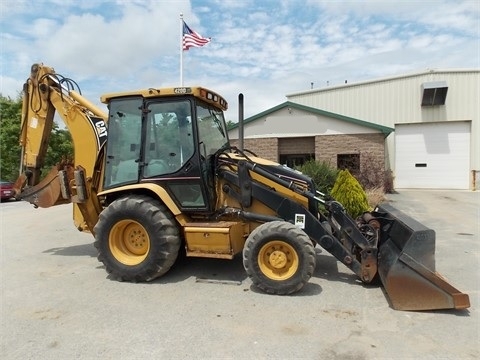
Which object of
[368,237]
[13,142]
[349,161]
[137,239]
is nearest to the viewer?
[368,237]

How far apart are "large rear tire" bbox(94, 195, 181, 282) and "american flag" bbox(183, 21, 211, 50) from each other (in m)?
11.8

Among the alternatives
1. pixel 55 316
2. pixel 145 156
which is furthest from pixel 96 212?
pixel 55 316

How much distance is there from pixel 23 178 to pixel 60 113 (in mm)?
1466

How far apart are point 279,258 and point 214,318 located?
1159 mm

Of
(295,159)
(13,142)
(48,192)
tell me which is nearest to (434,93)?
(295,159)

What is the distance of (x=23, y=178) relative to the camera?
7.02m

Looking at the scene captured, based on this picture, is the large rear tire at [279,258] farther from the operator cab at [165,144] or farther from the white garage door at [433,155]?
the white garage door at [433,155]

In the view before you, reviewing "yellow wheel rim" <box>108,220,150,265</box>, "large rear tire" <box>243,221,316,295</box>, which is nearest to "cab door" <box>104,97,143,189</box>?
"yellow wheel rim" <box>108,220,150,265</box>

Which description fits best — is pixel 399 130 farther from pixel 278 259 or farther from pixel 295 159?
pixel 278 259

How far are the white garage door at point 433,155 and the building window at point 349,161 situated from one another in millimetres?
4332

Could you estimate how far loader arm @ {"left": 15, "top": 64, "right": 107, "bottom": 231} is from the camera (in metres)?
6.27

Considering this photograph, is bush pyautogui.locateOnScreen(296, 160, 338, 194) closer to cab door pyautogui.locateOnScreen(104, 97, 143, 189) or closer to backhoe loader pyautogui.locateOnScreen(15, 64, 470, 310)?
backhoe loader pyautogui.locateOnScreen(15, 64, 470, 310)

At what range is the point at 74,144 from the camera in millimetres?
6406

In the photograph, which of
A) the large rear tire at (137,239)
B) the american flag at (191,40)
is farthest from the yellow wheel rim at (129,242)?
the american flag at (191,40)
